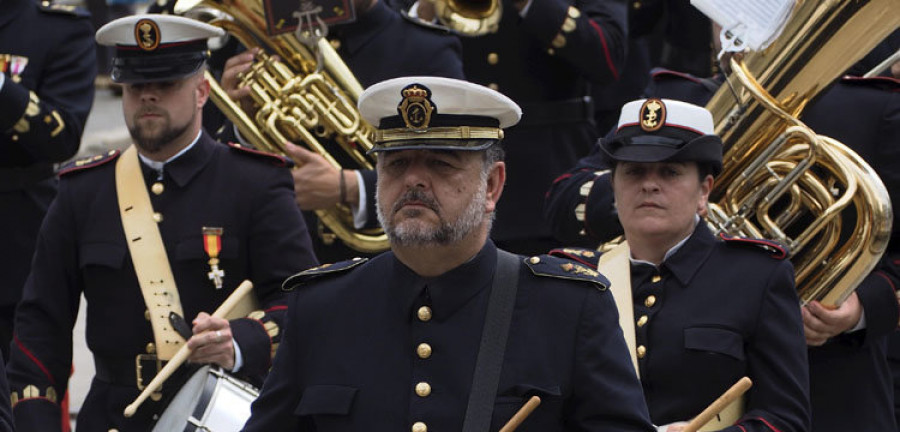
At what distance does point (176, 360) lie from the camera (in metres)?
5.67

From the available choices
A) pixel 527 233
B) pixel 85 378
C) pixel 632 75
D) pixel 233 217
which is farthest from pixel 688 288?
pixel 85 378

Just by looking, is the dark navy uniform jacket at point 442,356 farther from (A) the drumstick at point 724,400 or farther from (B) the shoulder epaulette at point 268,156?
(B) the shoulder epaulette at point 268,156

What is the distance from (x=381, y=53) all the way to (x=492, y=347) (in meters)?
3.29

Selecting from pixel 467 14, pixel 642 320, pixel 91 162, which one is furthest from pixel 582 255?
pixel 467 14

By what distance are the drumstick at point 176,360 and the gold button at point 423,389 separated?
61.5 inches

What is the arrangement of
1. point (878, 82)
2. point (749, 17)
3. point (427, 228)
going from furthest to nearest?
1. point (878, 82)
2. point (749, 17)
3. point (427, 228)

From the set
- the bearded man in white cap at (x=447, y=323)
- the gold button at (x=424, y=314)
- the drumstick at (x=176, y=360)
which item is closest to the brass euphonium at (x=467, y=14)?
the drumstick at (x=176, y=360)

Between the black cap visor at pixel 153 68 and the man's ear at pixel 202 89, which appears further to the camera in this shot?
the man's ear at pixel 202 89

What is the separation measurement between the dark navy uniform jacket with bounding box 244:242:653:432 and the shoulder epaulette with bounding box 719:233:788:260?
1.28m

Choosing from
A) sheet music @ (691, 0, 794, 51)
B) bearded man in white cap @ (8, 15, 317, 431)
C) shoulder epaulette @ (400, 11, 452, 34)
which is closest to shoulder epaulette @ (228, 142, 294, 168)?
bearded man in white cap @ (8, 15, 317, 431)

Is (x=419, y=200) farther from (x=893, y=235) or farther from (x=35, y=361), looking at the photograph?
(x=893, y=235)

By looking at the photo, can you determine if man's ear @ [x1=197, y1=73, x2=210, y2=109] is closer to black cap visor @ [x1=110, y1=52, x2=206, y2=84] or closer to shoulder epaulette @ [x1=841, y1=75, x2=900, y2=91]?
black cap visor @ [x1=110, y1=52, x2=206, y2=84]

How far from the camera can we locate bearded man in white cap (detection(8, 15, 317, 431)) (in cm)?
599

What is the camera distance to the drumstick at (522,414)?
161 inches
